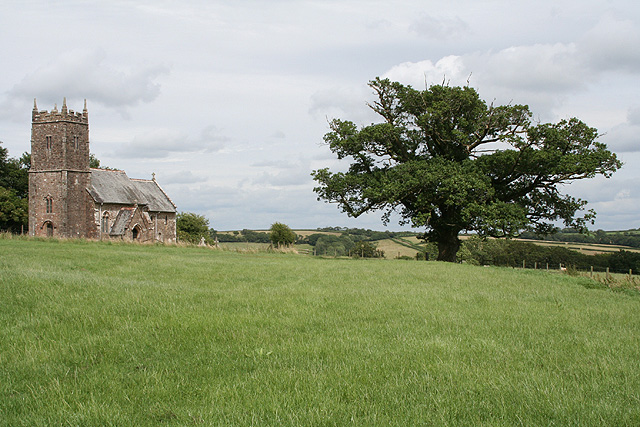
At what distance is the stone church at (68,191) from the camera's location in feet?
164

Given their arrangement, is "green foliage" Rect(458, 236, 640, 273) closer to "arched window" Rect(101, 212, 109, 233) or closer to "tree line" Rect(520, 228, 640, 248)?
"tree line" Rect(520, 228, 640, 248)

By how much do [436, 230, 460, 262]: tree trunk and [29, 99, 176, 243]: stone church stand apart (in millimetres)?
31359

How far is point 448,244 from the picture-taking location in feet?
109

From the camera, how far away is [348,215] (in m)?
31.2

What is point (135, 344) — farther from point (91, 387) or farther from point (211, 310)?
point (211, 310)

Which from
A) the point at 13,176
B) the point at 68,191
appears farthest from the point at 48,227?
the point at 13,176

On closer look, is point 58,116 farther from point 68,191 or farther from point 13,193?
point 13,193

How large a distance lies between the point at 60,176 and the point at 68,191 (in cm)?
175

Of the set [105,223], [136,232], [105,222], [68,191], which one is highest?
[68,191]

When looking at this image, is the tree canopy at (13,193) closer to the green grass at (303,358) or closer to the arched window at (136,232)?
the arched window at (136,232)

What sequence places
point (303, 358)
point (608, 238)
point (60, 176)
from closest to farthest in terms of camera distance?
point (303, 358) → point (60, 176) → point (608, 238)

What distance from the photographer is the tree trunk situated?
32.8m

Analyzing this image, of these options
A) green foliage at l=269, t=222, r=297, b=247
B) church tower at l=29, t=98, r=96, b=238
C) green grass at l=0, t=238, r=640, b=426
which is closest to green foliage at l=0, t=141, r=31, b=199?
church tower at l=29, t=98, r=96, b=238

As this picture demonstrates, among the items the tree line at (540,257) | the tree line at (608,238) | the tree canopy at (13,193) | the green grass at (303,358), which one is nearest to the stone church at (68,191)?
the tree canopy at (13,193)
